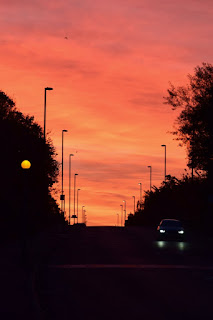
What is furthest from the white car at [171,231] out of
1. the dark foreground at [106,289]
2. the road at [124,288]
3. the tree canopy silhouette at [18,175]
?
the dark foreground at [106,289]

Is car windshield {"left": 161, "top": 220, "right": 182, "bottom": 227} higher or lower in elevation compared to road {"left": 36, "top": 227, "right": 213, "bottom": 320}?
higher

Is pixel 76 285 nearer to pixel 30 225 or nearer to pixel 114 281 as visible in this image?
pixel 114 281

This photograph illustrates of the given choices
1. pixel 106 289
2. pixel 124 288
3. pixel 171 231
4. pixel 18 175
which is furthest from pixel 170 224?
pixel 106 289

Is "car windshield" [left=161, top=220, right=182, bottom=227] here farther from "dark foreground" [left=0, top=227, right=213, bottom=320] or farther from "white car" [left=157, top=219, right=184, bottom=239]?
"dark foreground" [left=0, top=227, right=213, bottom=320]

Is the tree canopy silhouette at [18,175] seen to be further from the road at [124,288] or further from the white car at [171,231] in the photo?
the road at [124,288]

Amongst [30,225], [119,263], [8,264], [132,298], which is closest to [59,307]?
[132,298]

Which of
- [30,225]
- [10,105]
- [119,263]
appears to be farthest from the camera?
[10,105]

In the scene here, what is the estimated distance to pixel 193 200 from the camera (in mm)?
75562

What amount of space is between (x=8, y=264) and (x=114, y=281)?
19.8ft

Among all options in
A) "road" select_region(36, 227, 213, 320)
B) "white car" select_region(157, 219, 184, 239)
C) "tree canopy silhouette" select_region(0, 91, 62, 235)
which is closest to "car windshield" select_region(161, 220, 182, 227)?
"white car" select_region(157, 219, 184, 239)

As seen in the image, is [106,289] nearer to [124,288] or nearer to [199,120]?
[124,288]

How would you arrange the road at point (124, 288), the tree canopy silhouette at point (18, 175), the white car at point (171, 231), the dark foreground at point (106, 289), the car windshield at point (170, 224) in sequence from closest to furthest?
1. the dark foreground at point (106, 289)
2. the road at point (124, 288)
3. the tree canopy silhouette at point (18, 175)
4. the white car at point (171, 231)
5. the car windshield at point (170, 224)

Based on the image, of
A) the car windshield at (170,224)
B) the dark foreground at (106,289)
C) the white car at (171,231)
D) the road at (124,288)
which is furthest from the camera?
the car windshield at (170,224)

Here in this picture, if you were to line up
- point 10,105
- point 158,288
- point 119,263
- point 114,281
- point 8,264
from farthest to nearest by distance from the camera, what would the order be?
point 10,105, point 119,263, point 8,264, point 114,281, point 158,288
